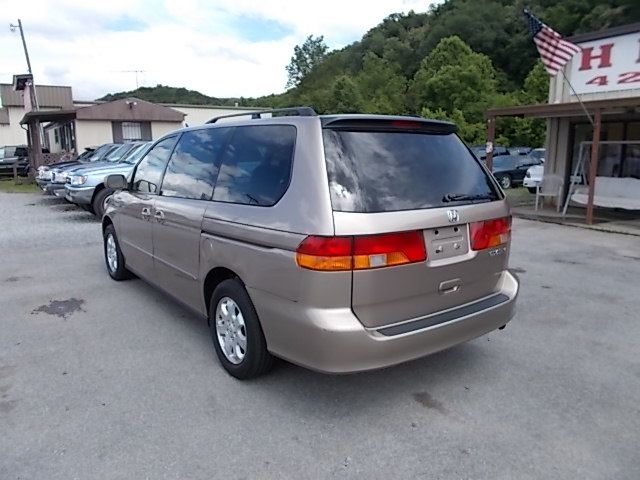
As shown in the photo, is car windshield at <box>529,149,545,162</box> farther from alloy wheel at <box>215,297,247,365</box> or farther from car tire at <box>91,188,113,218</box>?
alloy wheel at <box>215,297,247,365</box>

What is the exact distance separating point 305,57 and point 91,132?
7333 centimetres

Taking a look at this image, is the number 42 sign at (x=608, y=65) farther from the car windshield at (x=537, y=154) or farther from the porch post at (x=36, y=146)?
the porch post at (x=36, y=146)

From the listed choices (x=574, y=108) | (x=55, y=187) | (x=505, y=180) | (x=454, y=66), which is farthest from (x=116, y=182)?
(x=454, y=66)

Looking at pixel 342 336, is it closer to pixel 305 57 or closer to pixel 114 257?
pixel 114 257

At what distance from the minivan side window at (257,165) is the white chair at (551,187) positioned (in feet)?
36.3

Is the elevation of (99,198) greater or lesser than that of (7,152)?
lesser

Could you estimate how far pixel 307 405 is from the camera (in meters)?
3.29

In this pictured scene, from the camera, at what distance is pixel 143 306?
5254 mm

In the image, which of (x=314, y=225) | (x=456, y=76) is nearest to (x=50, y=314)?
(x=314, y=225)

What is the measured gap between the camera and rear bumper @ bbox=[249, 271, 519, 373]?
2.86 metres

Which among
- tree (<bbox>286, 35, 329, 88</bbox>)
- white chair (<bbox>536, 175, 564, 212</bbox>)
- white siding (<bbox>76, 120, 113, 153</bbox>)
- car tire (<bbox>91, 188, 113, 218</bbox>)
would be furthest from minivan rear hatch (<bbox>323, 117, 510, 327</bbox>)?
tree (<bbox>286, 35, 329, 88</bbox>)

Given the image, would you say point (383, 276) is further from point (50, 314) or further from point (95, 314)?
point (50, 314)

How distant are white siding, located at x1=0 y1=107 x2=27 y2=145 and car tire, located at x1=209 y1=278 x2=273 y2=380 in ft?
157

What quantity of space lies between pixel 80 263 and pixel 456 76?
43.0 meters
